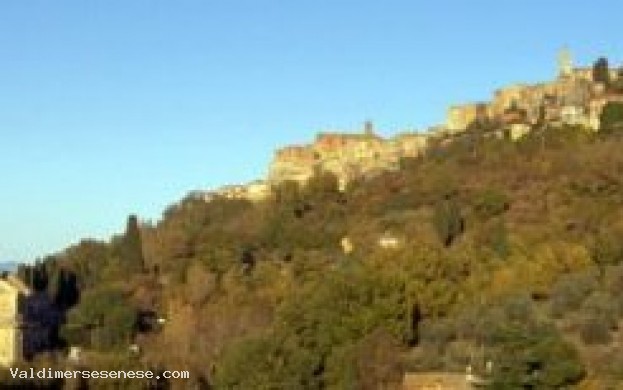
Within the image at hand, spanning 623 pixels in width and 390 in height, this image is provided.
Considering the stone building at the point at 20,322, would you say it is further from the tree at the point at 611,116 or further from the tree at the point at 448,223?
the tree at the point at 611,116

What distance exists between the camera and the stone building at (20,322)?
39469 millimetres

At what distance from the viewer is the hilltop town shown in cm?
5712

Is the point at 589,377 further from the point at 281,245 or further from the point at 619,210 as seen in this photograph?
the point at 281,245

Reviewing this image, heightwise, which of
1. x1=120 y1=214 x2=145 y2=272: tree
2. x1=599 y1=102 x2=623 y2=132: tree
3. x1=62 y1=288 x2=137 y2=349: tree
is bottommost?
x1=62 y1=288 x2=137 y2=349: tree

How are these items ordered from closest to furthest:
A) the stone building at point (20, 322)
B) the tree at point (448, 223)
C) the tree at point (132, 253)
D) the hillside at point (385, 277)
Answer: the hillside at point (385, 277), the stone building at point (20, 322), the tree at point (448, 223), the tree at point (132, 253)

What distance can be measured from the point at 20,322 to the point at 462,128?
94.6 feet

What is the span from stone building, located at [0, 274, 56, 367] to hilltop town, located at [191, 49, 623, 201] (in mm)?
17628

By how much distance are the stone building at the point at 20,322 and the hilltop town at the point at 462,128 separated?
17.6 m

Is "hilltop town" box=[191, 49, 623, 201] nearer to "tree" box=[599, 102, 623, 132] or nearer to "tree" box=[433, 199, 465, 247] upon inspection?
"tree" box=[599, 102, 623, 132]

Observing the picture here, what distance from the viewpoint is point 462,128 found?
63.6 m

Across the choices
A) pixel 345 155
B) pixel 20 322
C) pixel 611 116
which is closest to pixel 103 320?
pixel 20 322

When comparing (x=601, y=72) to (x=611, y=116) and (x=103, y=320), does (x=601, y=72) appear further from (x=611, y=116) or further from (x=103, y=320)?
(x=103, y=320)

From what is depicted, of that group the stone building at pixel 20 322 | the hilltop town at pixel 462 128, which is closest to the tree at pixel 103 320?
the stone building at pixel 20 322

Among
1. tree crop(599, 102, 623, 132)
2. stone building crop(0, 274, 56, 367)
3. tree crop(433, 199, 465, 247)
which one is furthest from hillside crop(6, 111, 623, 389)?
stone building crop(0, 274, 56, 367)
